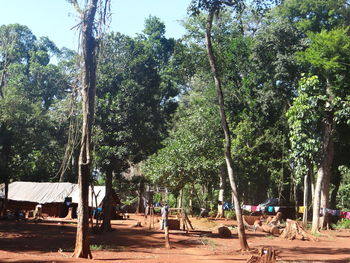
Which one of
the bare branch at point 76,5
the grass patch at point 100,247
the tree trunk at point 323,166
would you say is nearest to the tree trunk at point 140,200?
the tree trunk at point 323,166

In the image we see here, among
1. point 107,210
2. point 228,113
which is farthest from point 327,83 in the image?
point 107,210

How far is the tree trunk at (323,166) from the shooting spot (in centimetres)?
2464

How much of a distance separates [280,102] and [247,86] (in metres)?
4.08

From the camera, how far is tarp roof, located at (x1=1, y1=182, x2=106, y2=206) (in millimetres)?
33156

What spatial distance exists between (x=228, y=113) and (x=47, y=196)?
663 inches

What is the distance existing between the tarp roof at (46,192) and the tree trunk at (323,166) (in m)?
16.3

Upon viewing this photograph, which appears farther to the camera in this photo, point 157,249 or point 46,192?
point 46,192

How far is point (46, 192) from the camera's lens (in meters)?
34.3

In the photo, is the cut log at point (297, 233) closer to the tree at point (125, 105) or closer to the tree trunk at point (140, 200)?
the tree at point (125, 105)

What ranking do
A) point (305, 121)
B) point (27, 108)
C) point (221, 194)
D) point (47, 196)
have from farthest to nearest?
1. point (27, 108)
2. point (221, 194)
3. point (47, 196)
4. point (305, 121)

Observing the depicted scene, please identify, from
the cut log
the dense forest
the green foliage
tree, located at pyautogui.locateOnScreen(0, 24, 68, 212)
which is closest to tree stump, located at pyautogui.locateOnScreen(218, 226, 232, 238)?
the dense forest

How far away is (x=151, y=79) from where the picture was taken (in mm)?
23500

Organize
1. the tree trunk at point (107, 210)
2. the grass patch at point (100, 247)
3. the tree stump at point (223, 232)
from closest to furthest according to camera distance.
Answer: the grass patch at point (100, 247)
the tree stump at point (223, 232)
the tree trunk at point (107, 210)

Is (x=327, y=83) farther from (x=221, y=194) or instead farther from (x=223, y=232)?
(x=221, y=194)
